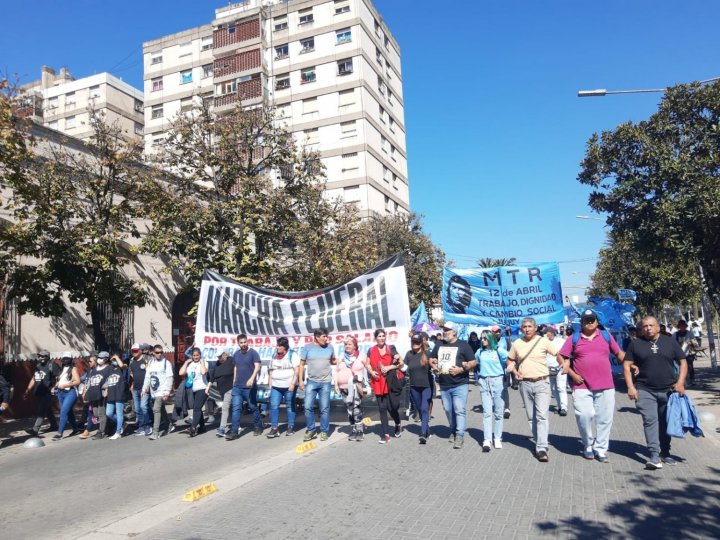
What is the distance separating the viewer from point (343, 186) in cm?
4116

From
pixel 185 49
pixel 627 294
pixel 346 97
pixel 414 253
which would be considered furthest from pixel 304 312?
pixel 185 49

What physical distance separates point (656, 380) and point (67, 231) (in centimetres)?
1207

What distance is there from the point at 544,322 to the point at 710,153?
5.48 metres

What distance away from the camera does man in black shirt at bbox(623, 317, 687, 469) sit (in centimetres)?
694

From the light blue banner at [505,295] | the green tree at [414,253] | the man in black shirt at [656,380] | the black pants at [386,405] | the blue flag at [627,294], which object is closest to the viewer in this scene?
the man in black shirt at [656,380]

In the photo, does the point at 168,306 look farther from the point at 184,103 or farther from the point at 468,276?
the point at 184,103

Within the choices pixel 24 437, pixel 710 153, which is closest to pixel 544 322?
pixel 710 153

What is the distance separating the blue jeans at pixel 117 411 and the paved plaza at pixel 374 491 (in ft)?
5.74

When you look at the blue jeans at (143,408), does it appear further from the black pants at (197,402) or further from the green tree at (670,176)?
the green tree at (670,176)

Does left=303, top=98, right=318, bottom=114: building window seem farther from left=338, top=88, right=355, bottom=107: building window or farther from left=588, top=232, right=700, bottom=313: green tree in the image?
left=588, top=232, right=700, bottom=313: green tree

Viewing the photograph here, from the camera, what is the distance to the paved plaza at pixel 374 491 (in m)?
5.13

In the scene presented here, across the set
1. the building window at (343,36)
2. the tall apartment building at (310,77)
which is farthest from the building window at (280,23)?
the building window at (343,36)

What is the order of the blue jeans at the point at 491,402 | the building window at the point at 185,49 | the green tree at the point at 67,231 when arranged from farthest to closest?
the building window at the point at 185,49, the green tree at the point at 67,231, the blue jeans at the point at 491,402

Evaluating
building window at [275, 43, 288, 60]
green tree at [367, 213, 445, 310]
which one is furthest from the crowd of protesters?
building window at [275, 43, 288, 60]
